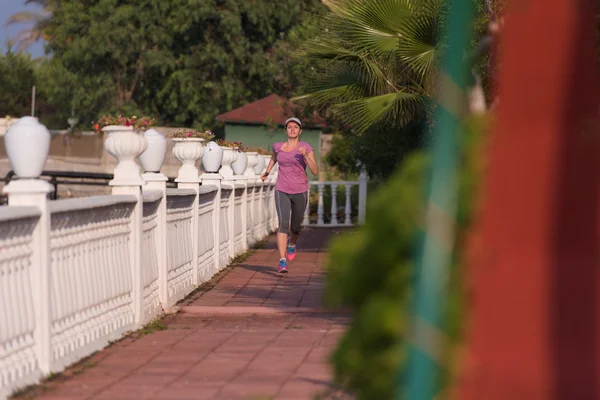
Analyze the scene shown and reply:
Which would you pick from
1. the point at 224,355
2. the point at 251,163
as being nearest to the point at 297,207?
the point at 224,355

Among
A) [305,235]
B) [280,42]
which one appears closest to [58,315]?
[305,235]

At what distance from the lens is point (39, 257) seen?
21.0 ft

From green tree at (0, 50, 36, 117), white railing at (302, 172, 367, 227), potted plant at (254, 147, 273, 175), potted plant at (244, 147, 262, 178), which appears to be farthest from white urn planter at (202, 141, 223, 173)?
green tree at (0, 50, 36, 117)

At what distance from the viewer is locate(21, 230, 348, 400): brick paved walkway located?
6066 millimetres

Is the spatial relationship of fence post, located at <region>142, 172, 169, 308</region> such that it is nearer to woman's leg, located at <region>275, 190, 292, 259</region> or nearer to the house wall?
woman's leg, located at <region>275, 190, 292, 259</region>

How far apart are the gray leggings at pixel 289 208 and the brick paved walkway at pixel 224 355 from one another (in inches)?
76.5

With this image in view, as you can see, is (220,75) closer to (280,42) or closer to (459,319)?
(280,42)

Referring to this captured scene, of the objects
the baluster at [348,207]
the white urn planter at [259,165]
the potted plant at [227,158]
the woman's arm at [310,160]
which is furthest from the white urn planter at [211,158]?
the baluster at [348,207]

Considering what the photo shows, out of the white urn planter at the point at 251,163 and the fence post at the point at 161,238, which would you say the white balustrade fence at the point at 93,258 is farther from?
the white urn planter at the point at 251,163

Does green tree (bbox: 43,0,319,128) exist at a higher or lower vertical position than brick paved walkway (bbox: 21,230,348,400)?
higher

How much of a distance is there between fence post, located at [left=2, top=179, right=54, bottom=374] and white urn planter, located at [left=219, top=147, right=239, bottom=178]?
10489 millimetres

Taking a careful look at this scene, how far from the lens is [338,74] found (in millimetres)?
17109

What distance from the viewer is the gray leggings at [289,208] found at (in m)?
14.0

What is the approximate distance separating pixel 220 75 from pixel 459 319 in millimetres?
45274
